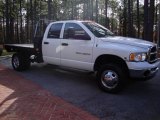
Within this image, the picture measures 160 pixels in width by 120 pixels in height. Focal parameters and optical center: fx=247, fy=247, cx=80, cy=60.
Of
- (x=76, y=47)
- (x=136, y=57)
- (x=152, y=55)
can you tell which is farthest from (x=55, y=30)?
(x=152, y=55)

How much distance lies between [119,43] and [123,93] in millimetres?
1343

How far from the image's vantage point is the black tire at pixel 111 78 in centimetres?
639

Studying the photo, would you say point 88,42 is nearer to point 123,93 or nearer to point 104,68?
point 104,68

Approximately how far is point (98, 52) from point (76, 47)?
883 mm

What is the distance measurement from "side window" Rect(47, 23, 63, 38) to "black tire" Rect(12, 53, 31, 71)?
71.9 inches

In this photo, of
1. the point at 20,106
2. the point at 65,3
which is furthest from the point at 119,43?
the point at 65,3

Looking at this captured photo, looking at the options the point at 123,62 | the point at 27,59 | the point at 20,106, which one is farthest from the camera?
the point at 27,59

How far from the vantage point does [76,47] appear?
7.48 m

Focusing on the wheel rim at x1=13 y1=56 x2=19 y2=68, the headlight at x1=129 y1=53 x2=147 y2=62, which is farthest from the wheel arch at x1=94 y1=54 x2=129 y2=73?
the wheel rim at x1=13 y1=56 x2=19 y2=68

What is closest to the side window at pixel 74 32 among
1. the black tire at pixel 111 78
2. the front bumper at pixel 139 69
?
the black tire at pixel 111 78

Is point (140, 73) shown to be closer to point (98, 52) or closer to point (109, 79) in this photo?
point (109, 79)

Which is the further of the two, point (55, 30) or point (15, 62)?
point (15, 62)

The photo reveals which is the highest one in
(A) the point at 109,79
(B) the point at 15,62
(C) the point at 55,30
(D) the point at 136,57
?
(C) the point at 55,30

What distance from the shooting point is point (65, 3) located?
4753 centimetres
